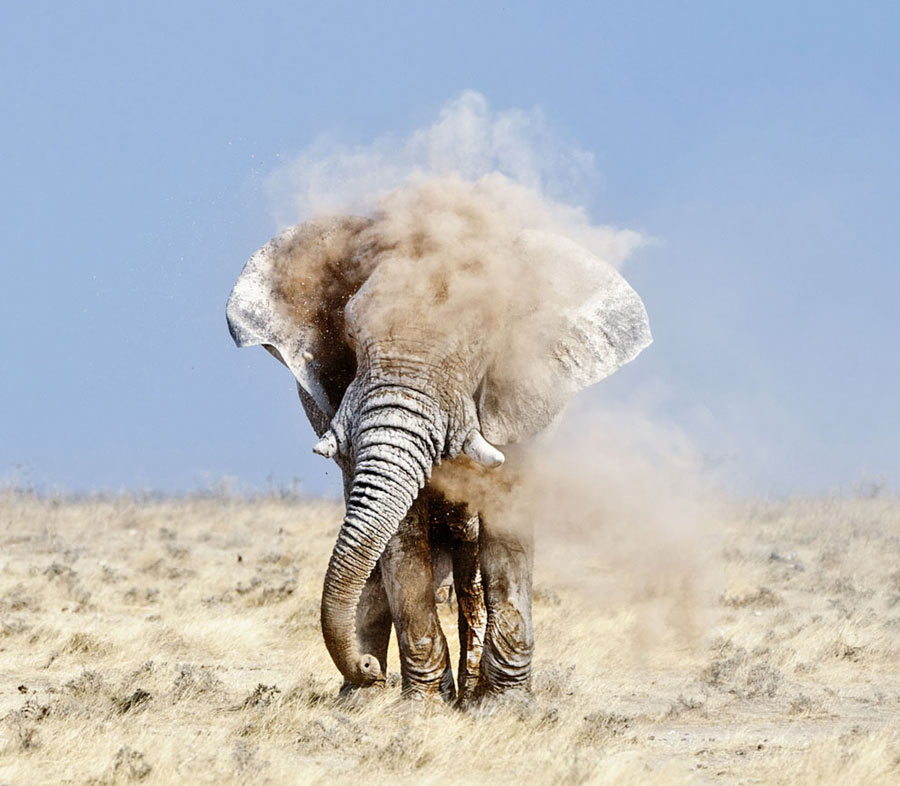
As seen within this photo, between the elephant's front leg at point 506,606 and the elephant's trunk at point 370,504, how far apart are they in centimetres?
120

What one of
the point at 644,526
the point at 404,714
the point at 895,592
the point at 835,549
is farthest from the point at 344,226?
the point at 835,549

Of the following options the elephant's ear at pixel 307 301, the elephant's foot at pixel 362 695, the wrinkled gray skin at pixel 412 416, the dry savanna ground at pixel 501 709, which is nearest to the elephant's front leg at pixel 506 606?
the wrinkled gray skin at pixel 412 416

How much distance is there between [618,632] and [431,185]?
673cm

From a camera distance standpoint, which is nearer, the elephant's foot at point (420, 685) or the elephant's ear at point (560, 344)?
the elephant's ear at point (560, 344)

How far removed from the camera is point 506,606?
9.09 m

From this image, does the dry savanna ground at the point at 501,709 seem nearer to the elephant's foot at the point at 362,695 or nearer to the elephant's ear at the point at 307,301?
the elephant's foot at the point at 362,695

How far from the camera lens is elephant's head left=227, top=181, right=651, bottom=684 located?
789cm

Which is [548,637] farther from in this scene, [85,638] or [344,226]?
[344,226]

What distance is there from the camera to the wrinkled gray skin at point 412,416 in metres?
7.89

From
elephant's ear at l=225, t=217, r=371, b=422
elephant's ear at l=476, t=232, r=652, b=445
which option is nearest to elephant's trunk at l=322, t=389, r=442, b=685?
elephant's ear at l=476, t=232, r=652, b=445

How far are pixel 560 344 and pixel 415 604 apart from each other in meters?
1.89

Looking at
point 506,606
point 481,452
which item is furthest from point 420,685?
point 481,452

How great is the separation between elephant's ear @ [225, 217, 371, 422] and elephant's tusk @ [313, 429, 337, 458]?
2.37ft

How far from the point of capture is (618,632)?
14.3m
